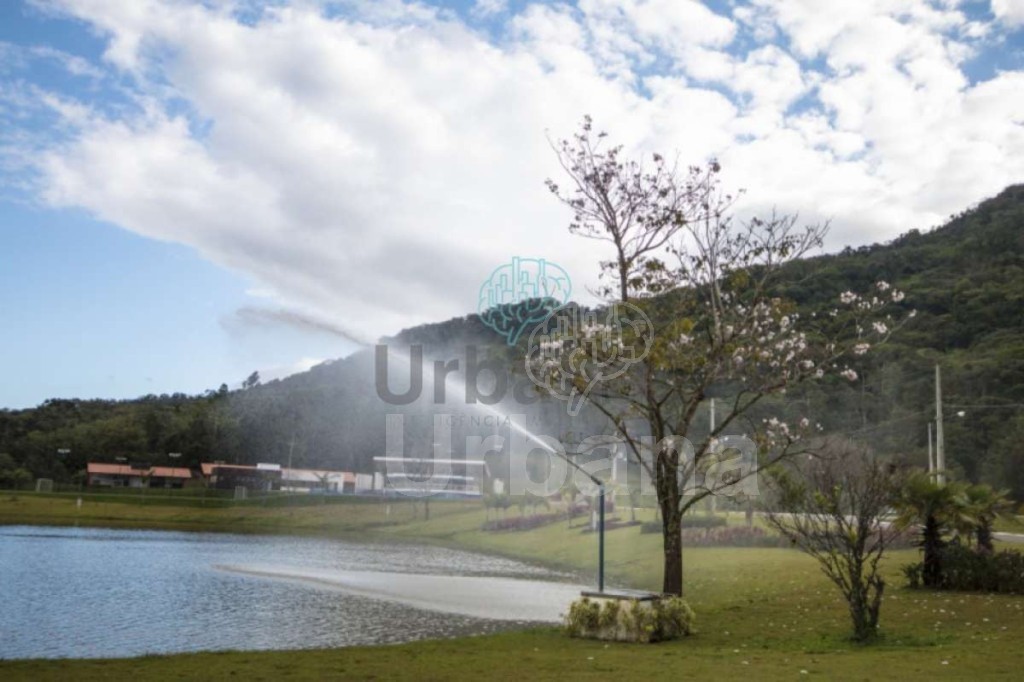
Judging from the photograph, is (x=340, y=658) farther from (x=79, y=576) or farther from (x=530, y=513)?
(x=530, y=513)

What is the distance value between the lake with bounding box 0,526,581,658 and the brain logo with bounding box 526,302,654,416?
489 cm

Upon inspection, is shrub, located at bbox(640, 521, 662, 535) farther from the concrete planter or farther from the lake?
the concrete planter

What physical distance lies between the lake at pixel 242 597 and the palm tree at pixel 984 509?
971 cm

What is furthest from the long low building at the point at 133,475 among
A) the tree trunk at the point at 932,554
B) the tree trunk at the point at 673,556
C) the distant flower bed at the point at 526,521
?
the tree trunk at the point at 932,554

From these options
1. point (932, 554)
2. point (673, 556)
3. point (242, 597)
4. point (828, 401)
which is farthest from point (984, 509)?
point (828, 401)

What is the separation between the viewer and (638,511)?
158ft

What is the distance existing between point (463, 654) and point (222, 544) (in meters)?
31.0

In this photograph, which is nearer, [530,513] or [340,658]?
[340,658]

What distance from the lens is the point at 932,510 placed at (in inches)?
800

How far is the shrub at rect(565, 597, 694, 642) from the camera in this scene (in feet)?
45.6

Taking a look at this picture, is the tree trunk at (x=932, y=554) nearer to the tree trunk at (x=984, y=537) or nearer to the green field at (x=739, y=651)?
the green field at (x=739, y=651)

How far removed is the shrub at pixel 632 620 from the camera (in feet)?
45.6

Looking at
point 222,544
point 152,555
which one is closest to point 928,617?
point 152,555

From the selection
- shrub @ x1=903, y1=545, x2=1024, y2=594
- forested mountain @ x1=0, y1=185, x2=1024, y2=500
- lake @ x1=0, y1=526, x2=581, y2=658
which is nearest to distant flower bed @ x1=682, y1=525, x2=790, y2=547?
lake @ x1=0, y1=526, x2=581, y2=658
